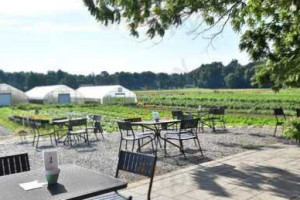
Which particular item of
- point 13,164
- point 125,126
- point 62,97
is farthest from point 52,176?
point 62,97

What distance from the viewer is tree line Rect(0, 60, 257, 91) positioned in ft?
253

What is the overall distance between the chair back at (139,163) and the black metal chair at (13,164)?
115 centimetres

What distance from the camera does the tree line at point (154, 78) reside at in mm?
77250

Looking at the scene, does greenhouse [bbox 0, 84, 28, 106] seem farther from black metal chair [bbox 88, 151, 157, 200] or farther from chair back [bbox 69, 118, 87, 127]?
black metal chair [bbox 88, 151, 157, 200]

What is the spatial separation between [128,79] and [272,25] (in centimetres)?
8591

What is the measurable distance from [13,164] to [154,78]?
95499mm

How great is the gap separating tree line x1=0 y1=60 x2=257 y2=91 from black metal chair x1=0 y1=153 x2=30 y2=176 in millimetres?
64290

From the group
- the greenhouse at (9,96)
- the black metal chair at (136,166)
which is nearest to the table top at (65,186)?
the black metal chair at (136,166)

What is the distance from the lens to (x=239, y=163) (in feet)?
21.5

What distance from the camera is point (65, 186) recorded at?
2.87 m

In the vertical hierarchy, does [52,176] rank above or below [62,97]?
above

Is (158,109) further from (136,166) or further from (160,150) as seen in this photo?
(136,166)

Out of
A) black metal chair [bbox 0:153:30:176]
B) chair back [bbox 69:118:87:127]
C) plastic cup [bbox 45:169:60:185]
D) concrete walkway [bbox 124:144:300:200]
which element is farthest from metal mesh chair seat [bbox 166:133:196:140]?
plastic cup [bbox 45:169:60:185]

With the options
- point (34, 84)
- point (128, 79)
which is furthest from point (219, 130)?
point (128, 79)
